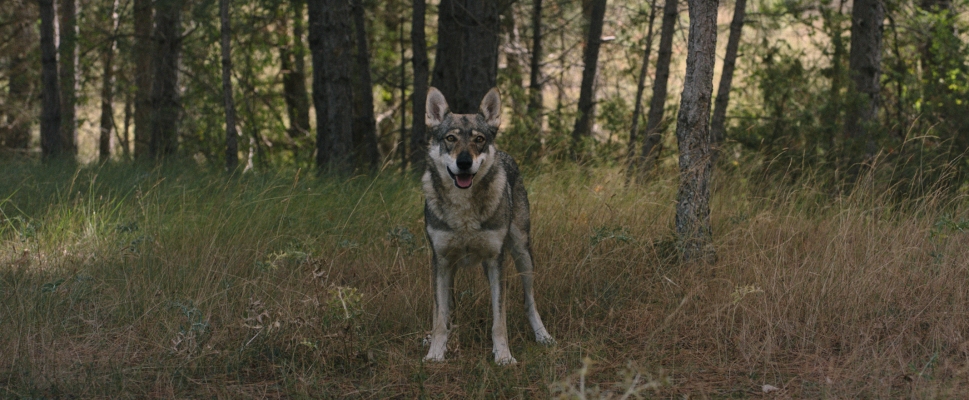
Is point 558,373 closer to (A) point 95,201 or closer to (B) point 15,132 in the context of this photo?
(A) point 95,201

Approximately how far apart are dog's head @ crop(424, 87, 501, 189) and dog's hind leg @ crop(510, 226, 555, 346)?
0.65 m

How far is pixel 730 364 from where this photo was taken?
191 inches

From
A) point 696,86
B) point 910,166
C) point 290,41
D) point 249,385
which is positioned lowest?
point 249,385

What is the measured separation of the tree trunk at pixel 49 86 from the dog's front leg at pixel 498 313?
30.5 feet

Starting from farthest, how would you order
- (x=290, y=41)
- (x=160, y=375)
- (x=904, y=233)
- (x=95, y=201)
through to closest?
1. (x=290, y=41)
2. (x=95, y=201)
3. (x=904, y=233)
4. (x=160, y=375)

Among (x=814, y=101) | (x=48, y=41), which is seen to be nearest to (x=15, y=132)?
(x=48, y=41)

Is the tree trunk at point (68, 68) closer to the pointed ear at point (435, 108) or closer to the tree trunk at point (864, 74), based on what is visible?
the pointed ear at point (435, 108)

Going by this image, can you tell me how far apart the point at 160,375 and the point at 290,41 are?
14470 mm

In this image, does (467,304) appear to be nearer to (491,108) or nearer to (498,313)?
(498,313)

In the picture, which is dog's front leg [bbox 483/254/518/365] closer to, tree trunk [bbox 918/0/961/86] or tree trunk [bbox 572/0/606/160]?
tree trunk [bbox 918/0/961/86]

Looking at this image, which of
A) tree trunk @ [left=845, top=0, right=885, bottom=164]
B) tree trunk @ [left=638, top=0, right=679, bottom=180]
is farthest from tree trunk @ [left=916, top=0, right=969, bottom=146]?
tree trunk @ [left=638, top=0, right=679, bottom=180]

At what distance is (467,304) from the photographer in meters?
5.86

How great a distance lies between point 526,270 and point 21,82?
18.2 metres

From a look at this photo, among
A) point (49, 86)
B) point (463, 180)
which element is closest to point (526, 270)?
point (463, 180)
